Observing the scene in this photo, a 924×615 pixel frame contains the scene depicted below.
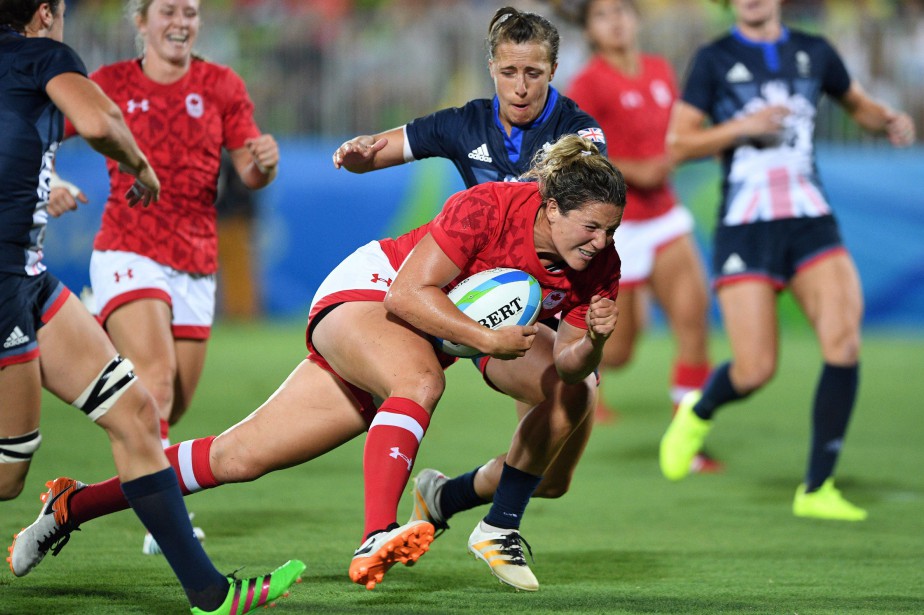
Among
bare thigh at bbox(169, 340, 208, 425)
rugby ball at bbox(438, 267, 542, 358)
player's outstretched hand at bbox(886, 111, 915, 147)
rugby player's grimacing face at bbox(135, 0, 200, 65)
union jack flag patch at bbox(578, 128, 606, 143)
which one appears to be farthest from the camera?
player's outstretched hand at bbox(886, 111, 915, 147)

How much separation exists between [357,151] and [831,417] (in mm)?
2932

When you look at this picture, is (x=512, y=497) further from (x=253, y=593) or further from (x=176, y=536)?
(x=176, y=536)

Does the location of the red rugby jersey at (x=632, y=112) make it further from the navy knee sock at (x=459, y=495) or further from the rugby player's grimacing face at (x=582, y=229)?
the rugby player's grimacing face at (x=582, y=229)

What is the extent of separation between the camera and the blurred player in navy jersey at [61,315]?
390 centimetres

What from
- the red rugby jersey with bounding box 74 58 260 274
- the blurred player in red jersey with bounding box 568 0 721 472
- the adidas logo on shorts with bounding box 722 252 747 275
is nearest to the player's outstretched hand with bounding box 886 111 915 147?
the adidas logo on shorts with bounding box 722 252 747 275

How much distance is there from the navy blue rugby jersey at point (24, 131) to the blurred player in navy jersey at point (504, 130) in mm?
1152

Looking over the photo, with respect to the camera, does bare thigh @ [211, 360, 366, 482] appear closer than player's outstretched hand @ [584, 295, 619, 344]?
No

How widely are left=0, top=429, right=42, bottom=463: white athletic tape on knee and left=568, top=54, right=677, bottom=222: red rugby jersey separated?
4.92 m

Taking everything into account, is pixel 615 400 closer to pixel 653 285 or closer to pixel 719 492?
pixel 653 285

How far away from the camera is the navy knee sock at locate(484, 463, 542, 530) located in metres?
4.91

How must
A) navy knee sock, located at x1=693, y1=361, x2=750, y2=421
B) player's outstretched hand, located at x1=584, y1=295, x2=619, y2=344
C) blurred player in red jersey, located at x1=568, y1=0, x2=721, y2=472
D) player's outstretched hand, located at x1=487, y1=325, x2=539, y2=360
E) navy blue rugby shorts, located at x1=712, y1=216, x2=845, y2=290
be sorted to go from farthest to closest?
1. blurred player in red jersey, located at x1=568, y1=0, x2=721, y2=472
2. navy knee sock, located at x1=693, y1=361, x2=750, y2=421
3. navy blue rugby shorts, located at x1=712, y1=216, x2=845, y2=290
4. player's outstretched hand, located at x1=584, y1=295, x2=619, y2=344
5. player's outstretched hand, located at x1=487, y1=325, x2=539, y2=360

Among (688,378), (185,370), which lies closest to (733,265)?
(688,378)

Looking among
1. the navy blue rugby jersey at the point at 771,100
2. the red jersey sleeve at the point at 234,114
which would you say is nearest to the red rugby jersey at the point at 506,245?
the red jersey sleeve at the point at 234,114

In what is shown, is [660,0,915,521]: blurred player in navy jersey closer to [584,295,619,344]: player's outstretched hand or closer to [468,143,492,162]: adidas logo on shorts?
[468,143,492,162]: adidas logo on shorts
